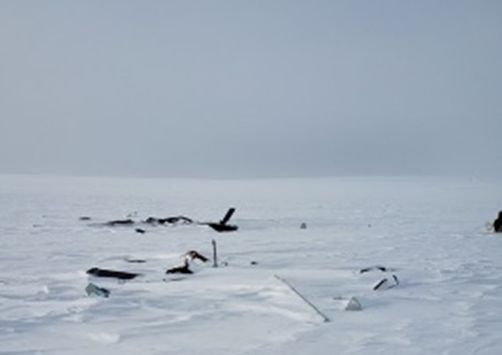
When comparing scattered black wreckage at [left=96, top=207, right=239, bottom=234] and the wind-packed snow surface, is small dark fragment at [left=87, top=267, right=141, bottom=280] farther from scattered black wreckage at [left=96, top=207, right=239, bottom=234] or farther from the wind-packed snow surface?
scattered black wreckage at [left=96, top=207, right=239, bottom=234]

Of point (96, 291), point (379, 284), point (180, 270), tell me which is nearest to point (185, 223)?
point (180, 270)

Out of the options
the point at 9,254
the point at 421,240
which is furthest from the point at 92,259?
the point at 421,240

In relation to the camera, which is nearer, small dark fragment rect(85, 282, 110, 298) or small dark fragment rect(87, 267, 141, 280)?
small dark fragment rect(85, 282, 110, 298)

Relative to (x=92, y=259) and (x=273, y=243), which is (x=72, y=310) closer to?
(x=92, y=259)

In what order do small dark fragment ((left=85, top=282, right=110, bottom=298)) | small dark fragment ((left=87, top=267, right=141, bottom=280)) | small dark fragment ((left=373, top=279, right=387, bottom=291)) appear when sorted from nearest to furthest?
1. small dark fragment ((left=85, top=282, right=110, bottom=298))
2. small dark fragment ((left=373, top=279, right=387, bottom=291))
3. small dark fragment ((left=87, top=267, right=141, bottom=280))

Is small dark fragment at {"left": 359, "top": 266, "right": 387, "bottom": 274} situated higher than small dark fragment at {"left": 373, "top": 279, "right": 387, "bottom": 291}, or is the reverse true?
small dark fragment at {"left": 373, "top": 279, "right": 387, "bottom": 291}

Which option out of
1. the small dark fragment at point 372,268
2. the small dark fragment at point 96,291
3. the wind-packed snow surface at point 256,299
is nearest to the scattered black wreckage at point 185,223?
the wind-packed snow surface at point 256,299

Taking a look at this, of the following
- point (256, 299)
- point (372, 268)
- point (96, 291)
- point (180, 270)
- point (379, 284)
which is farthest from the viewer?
point (372, 268)

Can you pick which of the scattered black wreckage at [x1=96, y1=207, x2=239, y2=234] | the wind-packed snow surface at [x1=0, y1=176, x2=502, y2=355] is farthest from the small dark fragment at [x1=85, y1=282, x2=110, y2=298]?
the scattered black wreckage at [x1=96, y1=207, x2=239, y2=234]

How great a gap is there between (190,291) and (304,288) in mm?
1402

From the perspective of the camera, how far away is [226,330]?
5691mm

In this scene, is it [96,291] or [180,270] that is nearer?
[96,291]

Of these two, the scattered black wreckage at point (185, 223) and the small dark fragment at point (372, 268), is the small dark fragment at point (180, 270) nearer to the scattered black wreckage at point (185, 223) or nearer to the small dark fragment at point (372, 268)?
the small dark fragment at point (372, 268)

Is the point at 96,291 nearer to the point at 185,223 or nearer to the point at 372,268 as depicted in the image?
the point at 372,268
